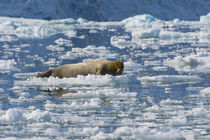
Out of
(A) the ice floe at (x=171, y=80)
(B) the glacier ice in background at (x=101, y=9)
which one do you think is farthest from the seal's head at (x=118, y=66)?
(B) the glacier ice in background at (x=101, y=9)

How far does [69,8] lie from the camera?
34.0 m

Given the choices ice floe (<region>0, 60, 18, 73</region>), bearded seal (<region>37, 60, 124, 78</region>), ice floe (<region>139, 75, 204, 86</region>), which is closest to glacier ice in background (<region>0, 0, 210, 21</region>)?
ice floe (<region>0, 60, 18, 73</region>)

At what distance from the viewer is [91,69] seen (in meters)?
6.38

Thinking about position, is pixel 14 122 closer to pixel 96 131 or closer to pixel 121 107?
pixel 96 131

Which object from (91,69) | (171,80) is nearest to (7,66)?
(91,69)

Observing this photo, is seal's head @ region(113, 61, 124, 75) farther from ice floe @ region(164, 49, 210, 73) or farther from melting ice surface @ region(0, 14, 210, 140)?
ice floe @ region(164, 49, 210, 73)

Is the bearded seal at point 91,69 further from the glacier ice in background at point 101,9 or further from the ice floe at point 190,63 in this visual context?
the glacier ice in background at point 101,9

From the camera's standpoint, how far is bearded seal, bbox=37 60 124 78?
622 cm

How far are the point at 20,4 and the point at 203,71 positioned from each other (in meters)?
25.7

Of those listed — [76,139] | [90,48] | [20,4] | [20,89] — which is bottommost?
[76,139]

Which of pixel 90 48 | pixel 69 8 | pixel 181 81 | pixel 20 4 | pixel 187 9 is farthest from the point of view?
pixel 187 9

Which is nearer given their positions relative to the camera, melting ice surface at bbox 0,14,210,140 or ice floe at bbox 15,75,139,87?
melting ice surface at bbox 0,14,210,140

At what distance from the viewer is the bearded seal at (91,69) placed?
245 inches

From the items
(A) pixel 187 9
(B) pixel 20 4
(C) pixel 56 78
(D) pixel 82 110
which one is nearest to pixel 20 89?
(C) pixel 56 78
